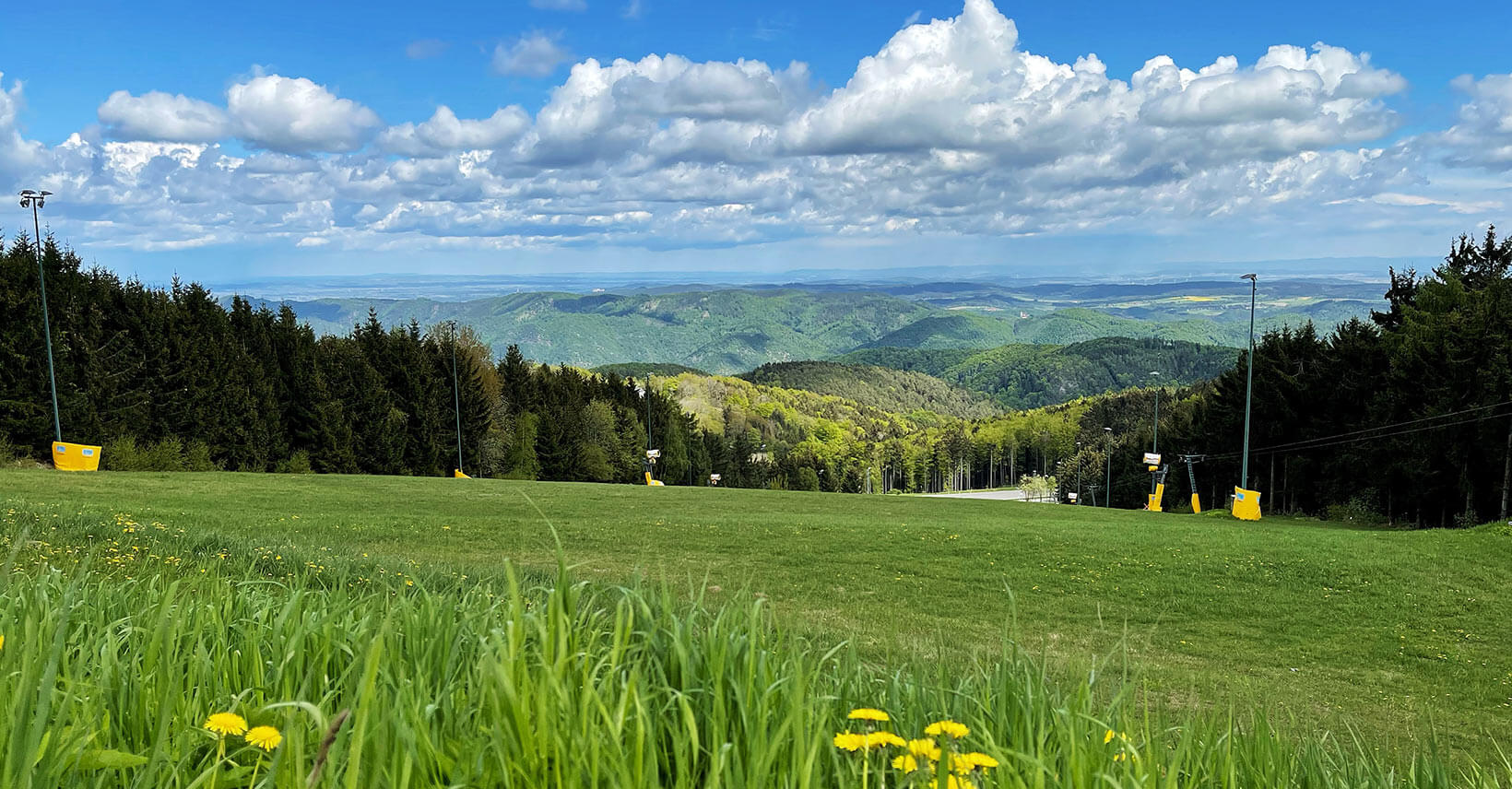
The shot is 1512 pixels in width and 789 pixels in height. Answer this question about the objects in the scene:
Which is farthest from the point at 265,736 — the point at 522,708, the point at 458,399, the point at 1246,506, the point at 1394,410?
the point at 458,399

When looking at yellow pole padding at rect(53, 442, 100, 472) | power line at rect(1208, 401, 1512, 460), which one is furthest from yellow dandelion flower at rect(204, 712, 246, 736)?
power line at rect(1208, 401, 1512, 460)

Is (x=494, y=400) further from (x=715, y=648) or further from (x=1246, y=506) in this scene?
(x=715, y=648)

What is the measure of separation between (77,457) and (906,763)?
4195 centimetres

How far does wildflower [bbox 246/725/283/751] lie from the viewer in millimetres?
1766

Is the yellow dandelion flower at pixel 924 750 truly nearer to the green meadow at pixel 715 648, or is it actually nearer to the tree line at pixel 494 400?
the green meadow at pixel 715 648

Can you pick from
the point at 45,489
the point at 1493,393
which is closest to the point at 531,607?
the point at 45,489

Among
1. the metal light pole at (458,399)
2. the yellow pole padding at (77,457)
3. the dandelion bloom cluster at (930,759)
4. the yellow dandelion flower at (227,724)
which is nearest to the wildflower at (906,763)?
the dandelion bloom cluster at (930,759)

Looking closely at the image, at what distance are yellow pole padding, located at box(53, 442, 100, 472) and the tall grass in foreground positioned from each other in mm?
38651

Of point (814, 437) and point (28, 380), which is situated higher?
point (28, 380)

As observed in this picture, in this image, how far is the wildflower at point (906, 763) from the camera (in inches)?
69.6

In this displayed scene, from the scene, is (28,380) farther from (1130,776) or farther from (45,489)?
(1130,776)

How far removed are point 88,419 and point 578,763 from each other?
4856cm

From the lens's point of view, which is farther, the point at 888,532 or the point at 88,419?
the point at 88,419

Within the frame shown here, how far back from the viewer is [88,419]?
4075 centimetres
